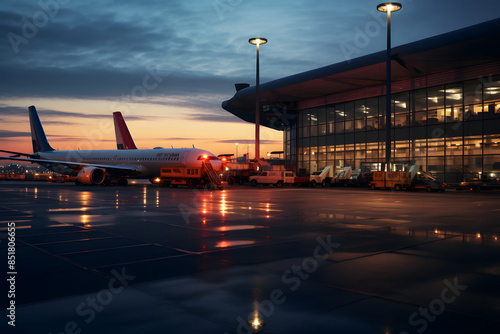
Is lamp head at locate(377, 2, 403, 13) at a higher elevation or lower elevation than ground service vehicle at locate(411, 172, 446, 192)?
higher

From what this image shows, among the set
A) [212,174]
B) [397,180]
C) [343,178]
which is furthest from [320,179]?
[212,174]

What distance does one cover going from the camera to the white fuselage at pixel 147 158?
135 feet

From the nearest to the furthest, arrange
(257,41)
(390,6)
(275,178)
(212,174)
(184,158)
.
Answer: (390,6)
(212,174)
(184,158)
(257,41)
(275,178)

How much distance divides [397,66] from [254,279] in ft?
141

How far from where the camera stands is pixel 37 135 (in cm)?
5638

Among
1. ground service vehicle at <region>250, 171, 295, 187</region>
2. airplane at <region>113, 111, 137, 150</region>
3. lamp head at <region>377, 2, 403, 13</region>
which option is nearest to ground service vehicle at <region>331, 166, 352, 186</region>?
ground service vehicle at <region>250, 171, 295, 187</region>

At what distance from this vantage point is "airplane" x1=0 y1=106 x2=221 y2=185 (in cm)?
4081

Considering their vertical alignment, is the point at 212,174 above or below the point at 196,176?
above

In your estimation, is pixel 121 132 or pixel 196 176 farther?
pixel 121 132

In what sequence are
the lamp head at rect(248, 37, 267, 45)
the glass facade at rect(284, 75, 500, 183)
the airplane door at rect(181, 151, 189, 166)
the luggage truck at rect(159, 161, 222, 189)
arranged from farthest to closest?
the lamp head at rect(248, 37, 267, 45) < the glass facade at rect(284, 75, 500, 183) < the airplane door at rect(181, 151, 189, 166) < the luggage truck at rect(159, 161, 222, 189)

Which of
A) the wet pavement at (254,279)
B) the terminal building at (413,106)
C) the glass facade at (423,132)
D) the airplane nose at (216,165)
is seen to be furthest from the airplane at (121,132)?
the wet pavement at (254,279)

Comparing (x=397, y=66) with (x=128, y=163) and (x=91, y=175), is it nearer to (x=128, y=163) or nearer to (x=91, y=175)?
(x=128, y=163)

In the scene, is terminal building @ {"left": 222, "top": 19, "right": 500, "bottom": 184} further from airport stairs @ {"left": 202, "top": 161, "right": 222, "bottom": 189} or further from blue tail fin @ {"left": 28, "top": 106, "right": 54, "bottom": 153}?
blue tail fin @ {"left": 28, "top": 106, "right": 54, "bottom": 153}

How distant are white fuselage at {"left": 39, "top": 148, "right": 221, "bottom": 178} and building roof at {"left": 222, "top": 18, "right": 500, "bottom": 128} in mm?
18146
